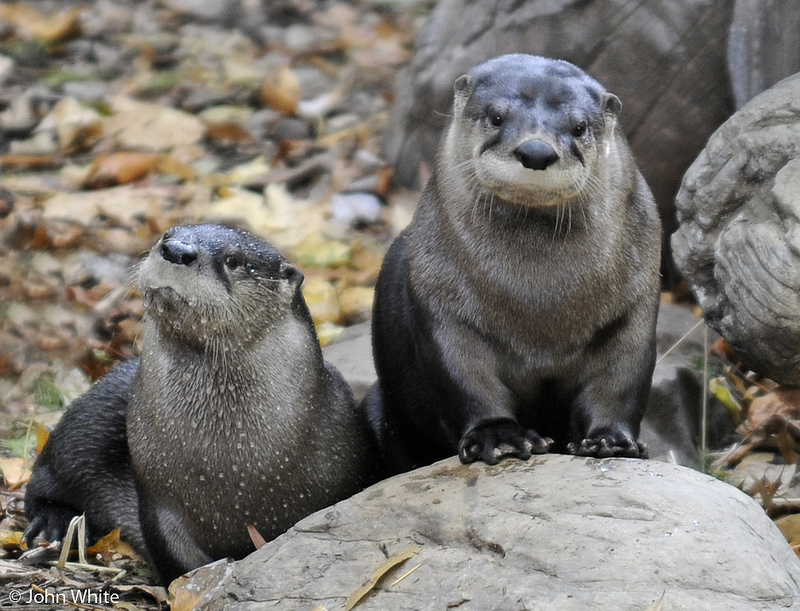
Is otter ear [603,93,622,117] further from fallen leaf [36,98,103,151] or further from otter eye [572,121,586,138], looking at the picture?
fallen leaf [36,98,103,151]

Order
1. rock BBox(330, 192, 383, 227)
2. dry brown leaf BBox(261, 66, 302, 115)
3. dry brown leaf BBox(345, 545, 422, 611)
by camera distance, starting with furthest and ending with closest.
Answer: dry brown leaf BBox(261, 66, 302, 115) < rock BBox(330, 192, 383, 227) < dry brown leaf BBox(345, 545, 422, 611)

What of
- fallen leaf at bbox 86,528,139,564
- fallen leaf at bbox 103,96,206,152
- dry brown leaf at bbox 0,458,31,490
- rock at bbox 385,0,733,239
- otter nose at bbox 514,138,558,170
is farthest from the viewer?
fallen leaf at bbox 103,96,206,152

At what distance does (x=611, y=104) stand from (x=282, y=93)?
3887 millimetres

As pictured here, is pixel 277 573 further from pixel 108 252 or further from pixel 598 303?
pixel 108 252

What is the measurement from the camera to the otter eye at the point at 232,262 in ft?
10.3

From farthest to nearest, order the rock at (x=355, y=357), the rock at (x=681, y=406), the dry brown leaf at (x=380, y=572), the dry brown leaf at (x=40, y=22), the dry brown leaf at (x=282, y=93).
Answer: the dry brown leaf at (x=40, y=22), the dry brown leaf at (x=282, y=93), the rock at (x=355, y=357), the rock at (x=681, y=406), the dry brown leaf at (x=380, y=572)

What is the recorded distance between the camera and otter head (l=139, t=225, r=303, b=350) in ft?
9.87

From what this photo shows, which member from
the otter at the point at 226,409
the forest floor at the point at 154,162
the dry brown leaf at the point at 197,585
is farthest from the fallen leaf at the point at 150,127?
the dry brown leaf at the point at 197,585

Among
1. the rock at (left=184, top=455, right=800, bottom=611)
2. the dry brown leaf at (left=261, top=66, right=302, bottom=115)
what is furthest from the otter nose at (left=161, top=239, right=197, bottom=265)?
the dry brown leaf at (left=261, top=66, right=302, bottom=115)

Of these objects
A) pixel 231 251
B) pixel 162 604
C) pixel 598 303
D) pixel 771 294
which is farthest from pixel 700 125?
pixel 162 604

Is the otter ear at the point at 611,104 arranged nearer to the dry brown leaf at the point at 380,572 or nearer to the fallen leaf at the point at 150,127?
the dry brown leaf at the point at 380,572

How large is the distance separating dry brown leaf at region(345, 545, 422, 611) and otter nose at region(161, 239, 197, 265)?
35.1 inches

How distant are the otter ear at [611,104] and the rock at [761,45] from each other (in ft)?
4.73

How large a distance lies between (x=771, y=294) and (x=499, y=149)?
972 mm
